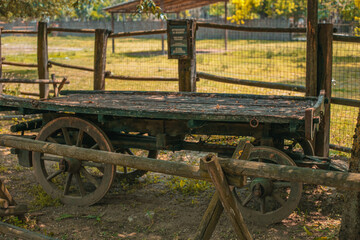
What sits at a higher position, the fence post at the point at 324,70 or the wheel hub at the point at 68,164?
the fence post at the point at 324,70

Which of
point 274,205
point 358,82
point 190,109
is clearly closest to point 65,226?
point 190,109

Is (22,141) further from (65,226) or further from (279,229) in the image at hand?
(279,229)

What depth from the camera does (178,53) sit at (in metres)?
7.71

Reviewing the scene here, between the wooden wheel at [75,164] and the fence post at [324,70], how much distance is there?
275 cm

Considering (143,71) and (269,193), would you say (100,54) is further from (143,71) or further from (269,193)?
(143,71)

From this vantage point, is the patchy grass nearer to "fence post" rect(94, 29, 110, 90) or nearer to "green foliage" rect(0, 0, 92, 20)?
"green foliage" rect(0, 0, 92, 20)

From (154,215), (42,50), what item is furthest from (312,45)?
(42,50)

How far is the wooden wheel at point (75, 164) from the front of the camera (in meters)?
5.35

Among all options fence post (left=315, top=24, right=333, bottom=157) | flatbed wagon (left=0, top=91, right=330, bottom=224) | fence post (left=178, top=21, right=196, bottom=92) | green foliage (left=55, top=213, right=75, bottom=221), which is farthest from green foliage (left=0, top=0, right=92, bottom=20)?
green foliage (left=55, top=213, right=75, bottom=221)

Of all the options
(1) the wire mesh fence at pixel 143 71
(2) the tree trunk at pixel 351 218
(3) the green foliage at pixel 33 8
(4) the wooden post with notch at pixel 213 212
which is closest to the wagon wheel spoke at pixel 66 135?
(4) the wooden post with notch at pixel 213 212

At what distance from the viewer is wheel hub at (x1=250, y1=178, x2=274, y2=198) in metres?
4.69

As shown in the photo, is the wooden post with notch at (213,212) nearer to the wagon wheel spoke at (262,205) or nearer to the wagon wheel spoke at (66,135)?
the wagon wheel spoke at (262,205)

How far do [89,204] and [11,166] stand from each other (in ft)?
6.88

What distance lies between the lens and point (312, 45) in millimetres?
6227
